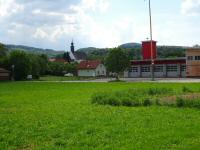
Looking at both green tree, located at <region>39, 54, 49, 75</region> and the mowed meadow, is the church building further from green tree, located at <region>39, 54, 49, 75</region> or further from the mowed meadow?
the mowed meadow

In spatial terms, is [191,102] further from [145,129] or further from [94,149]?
[94,149]

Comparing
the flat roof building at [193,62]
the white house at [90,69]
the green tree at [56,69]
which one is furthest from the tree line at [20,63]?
the flat roof building at [193,62]

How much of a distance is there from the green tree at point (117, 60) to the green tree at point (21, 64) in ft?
56.8

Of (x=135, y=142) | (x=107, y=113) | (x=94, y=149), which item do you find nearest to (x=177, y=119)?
(x=107, y=113)

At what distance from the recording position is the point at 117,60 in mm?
87438

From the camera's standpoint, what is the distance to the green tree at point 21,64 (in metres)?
95.7

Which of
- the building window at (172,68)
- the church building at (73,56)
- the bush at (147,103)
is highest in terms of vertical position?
the church building at (73,56)

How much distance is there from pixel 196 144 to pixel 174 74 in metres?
95.2

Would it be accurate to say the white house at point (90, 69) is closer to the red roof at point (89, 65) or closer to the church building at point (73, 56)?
the red roof at point (89, 65)

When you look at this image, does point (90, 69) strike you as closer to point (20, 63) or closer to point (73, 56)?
point (20, 63)

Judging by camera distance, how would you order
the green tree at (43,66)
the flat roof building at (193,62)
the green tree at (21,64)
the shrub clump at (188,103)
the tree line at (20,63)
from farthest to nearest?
the green tree at (43,66) < the flat roof building at (193,62) < the tree line at (20,63) < the green tree at (21,64) < the shrub clump at (188,103)

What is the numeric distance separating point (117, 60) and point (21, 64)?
794 inches

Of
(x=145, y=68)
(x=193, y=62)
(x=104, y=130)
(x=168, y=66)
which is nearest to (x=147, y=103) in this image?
(x=104, y=130)

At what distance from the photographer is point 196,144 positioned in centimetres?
1159
